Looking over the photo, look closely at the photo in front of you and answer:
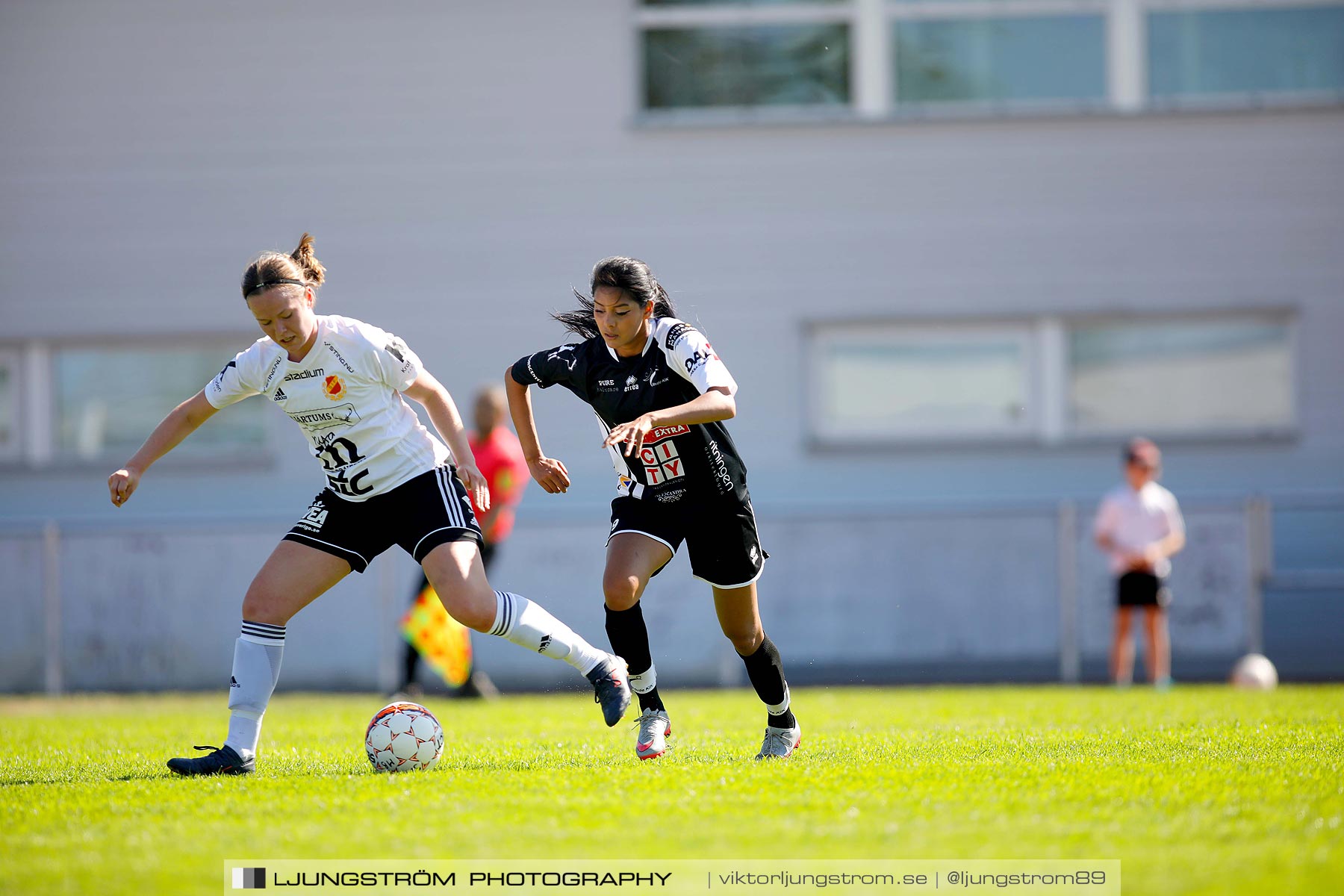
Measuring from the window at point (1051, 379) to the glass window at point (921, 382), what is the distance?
0.4 inches

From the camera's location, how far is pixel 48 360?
557 inches

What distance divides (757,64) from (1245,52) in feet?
15.6

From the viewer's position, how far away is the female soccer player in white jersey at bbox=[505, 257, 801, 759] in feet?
18.3

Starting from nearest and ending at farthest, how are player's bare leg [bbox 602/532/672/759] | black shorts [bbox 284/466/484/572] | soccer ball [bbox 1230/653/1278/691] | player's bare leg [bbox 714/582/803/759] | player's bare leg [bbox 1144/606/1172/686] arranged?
player's bare leg [bbox 602/532/672/759]
player's bare leg [bbox 714/582/803/759]
black shorts [bbox 284/466/484/572]
soccer ball [bbox 1230/653/1278/691]
player's bare leg [bbox 1144/606/1172/686]

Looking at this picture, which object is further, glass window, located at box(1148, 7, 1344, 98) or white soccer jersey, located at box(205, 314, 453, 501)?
glass window, located at box(1148, 7, 1344, 98)

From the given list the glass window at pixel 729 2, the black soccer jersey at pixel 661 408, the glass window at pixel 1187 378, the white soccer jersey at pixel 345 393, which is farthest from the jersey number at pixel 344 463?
the glass window at pixel 1187 378

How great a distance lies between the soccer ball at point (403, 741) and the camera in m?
5.71

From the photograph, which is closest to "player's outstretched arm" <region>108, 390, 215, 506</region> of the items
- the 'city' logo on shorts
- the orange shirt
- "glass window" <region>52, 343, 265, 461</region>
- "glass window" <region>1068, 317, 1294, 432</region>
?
the 'city' logo on shorts

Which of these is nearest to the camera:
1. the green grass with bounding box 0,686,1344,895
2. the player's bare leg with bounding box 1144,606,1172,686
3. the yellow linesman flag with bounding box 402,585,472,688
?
the green grass with bounding box 0,686,1344,895

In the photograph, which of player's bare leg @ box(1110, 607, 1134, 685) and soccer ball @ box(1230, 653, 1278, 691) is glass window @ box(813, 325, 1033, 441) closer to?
player's bare leg @ box(1110, 607, 1134, 685)

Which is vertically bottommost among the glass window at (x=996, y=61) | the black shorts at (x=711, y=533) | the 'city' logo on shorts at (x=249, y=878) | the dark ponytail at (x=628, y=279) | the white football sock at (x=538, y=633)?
the 'city' logo on shorts at (x=249, y=878)

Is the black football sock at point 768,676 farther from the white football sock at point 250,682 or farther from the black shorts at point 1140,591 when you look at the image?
the black shorts at point 1140,591

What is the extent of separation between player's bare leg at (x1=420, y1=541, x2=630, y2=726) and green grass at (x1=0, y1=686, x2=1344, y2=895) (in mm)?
366

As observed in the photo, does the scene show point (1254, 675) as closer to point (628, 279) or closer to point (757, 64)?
point (757, 64)
